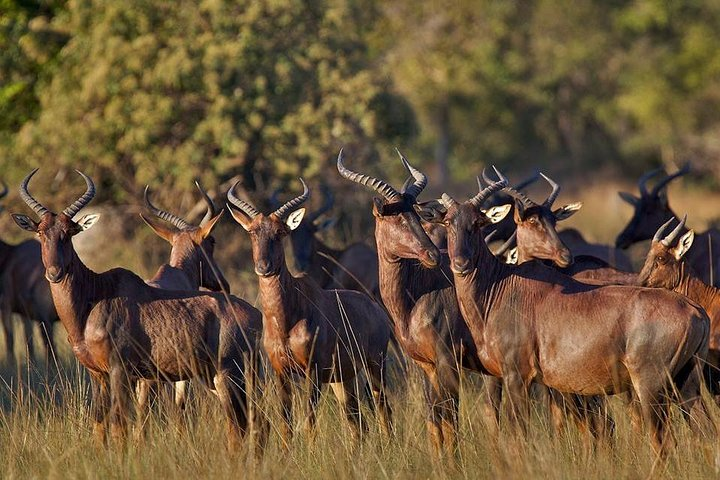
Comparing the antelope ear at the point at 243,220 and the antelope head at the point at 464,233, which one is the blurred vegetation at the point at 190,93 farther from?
the antelope head at the point at 464,233

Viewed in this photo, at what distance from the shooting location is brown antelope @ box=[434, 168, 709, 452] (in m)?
7.84

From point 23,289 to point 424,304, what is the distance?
625 cm

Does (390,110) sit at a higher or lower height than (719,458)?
higher

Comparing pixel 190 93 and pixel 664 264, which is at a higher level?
pixel 190 93

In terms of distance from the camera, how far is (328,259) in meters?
14.8

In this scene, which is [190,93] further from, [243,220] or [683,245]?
[683,245]

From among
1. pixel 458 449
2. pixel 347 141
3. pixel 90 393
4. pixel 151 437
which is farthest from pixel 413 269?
pixel 347 141

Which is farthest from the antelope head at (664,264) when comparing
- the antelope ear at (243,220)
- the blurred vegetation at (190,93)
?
the blurred vegetation at (190,93)

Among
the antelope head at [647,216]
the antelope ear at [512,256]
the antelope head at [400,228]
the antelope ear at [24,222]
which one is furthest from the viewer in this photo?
the antelope head at [647,216]

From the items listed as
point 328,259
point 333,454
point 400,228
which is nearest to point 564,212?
point 400,228

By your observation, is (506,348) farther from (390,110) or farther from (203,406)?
(390,110)

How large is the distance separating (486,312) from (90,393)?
3.60m

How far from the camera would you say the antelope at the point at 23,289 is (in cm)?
1375

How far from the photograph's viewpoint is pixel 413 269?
9.27 m
